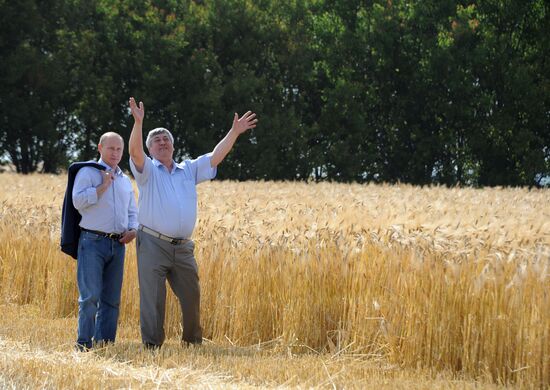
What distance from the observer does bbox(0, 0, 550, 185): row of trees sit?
3588 centimetres

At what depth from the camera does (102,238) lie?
8164 millimetres

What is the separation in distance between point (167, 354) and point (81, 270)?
112 cm

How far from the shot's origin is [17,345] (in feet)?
26.5

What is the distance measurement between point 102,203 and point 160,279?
0.87 m

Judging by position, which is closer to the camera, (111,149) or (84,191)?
(84,191)

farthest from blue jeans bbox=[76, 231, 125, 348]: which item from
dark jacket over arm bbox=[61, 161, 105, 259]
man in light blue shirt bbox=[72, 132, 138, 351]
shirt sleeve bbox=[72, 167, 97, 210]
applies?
shirt sleeve bbox=[72, 167, 97, 210]

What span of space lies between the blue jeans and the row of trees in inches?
1113

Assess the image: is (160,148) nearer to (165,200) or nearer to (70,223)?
(165,200)

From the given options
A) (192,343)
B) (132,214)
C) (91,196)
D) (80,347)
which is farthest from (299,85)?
(80,347)

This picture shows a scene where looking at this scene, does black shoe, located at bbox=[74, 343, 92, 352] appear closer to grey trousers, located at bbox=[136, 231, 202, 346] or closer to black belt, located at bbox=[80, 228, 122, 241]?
grey trousers, located at bbox=[136, 231, 202, 346]

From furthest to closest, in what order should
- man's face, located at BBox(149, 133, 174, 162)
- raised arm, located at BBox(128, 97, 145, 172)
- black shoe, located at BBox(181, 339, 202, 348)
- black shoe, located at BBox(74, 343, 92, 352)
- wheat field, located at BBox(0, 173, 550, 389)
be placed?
black shoe, located at BBox(181, 339, 202, 348) < man's face, located at BBox(149, 133, 174, 162) < black shoe, located at BBox(74, 343, 92, 352) < raised arm, located at BBox(128, 97, 145, 172) < wheat field, located at BBox(0, 173, 550, 389)

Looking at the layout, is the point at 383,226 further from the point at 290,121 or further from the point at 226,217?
the point at 290,121

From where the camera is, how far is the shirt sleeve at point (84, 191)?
7941 millimetres

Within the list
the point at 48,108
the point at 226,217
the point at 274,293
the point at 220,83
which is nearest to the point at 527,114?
the point at 220,83
